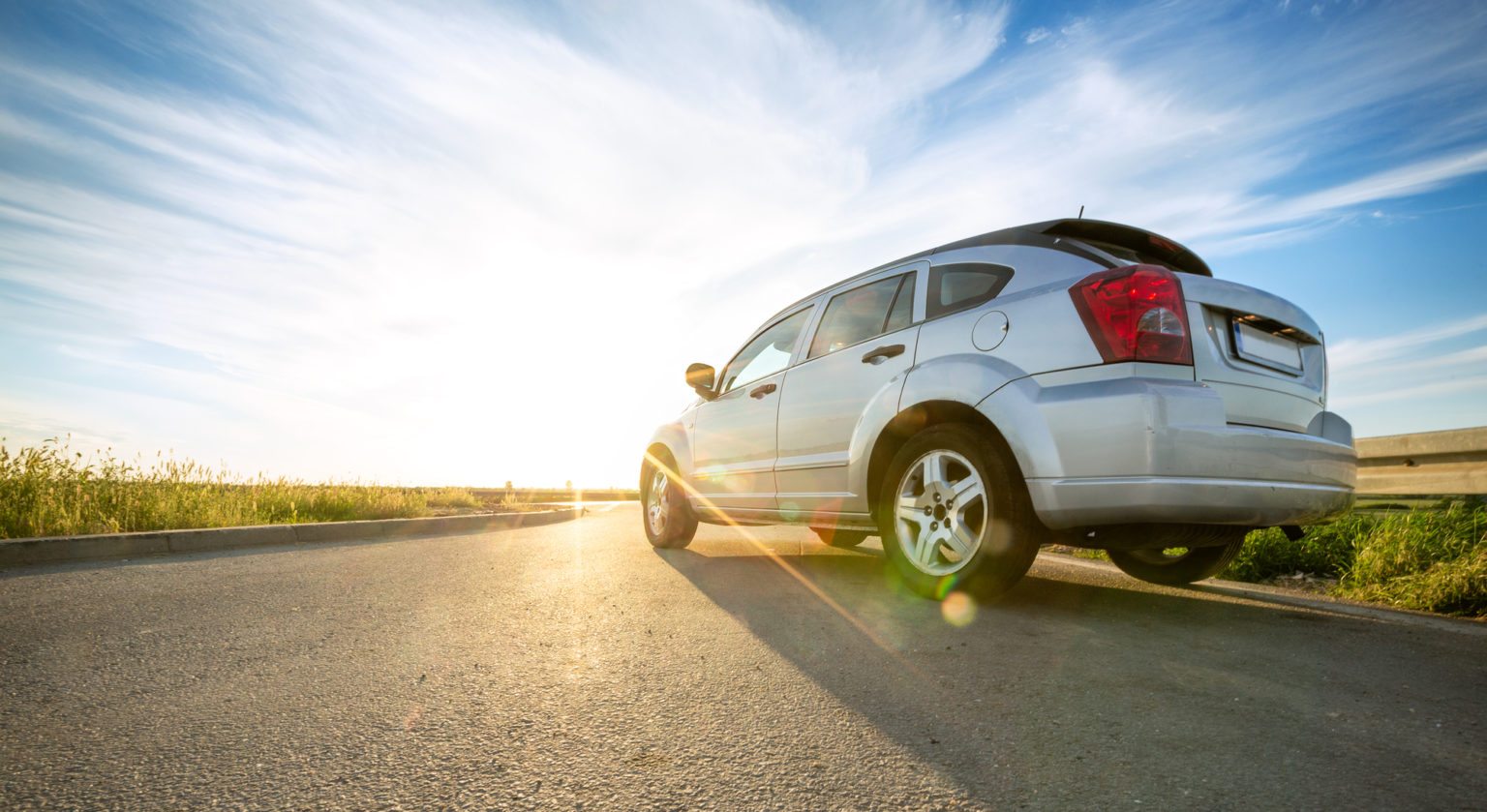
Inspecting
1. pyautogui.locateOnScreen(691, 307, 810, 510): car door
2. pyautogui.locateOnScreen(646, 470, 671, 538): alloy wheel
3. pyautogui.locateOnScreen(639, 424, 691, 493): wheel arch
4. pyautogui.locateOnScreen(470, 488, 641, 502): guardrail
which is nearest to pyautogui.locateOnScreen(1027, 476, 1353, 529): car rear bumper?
pyautogui.locateOnScreen(691, 307, 810, 510): car door

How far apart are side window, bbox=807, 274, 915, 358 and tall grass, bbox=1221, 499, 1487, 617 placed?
310 cm

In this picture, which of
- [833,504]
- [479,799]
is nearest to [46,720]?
[479,799]

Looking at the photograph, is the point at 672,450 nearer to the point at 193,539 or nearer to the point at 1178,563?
the point at 1178,563

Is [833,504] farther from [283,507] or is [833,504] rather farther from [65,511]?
[283,507]

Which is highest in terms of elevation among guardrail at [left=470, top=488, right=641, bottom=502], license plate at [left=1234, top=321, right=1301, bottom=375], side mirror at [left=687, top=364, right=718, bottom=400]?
side mirror at [left=687, top=364, right=718, bottom=400]

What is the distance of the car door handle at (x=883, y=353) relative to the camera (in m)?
4.15

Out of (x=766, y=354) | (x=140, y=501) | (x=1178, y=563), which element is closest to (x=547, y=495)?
(x=140, y=501)

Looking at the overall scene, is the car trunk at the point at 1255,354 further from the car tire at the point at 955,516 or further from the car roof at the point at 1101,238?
the car tire at the point at 955,516

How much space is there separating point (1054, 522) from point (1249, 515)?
2.48 feet

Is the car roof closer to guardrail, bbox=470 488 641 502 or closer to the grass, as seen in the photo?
the grass

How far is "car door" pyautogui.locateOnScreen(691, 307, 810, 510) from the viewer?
5.23 m

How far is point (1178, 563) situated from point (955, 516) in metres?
1.93

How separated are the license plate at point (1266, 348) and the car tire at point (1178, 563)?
1067 millimetres

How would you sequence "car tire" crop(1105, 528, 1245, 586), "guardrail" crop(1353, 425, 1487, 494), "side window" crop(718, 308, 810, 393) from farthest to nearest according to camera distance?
"side window" crop(718, 308, 810, 393), "guardrail" crop(1353, 425, 1487, 494), "car tire" crop(1105, 528, 1245, 586)
